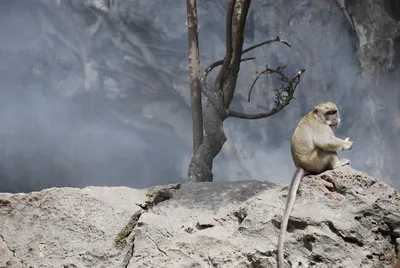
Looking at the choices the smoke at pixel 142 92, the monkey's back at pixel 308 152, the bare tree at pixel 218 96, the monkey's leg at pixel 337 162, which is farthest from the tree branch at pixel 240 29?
the smoke at pixel 142 92

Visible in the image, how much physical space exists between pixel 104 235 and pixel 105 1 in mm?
8246

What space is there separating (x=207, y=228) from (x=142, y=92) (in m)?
8.49

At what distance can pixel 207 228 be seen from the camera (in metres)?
2.98

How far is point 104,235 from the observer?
2.98 m

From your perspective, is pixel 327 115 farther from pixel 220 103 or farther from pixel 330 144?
pixel 220 103

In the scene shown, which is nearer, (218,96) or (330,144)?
(330,144)

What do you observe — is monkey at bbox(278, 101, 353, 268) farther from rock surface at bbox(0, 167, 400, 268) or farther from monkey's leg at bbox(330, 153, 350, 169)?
rock surface at bbox(0, 167, 400, 268)

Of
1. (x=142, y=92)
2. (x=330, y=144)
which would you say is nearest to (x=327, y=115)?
(x=330, y=144)

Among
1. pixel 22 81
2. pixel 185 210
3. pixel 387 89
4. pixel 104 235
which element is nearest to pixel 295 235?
pixel 185 210

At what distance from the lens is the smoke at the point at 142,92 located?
9641 mm

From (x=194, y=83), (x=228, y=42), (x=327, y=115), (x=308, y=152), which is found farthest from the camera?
(x=194, y=83)

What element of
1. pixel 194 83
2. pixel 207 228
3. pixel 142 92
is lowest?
pixel 207 228

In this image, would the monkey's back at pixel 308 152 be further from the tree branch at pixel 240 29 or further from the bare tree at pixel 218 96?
the tree branch at pixel 240 29

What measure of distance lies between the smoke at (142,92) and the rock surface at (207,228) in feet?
22.6
